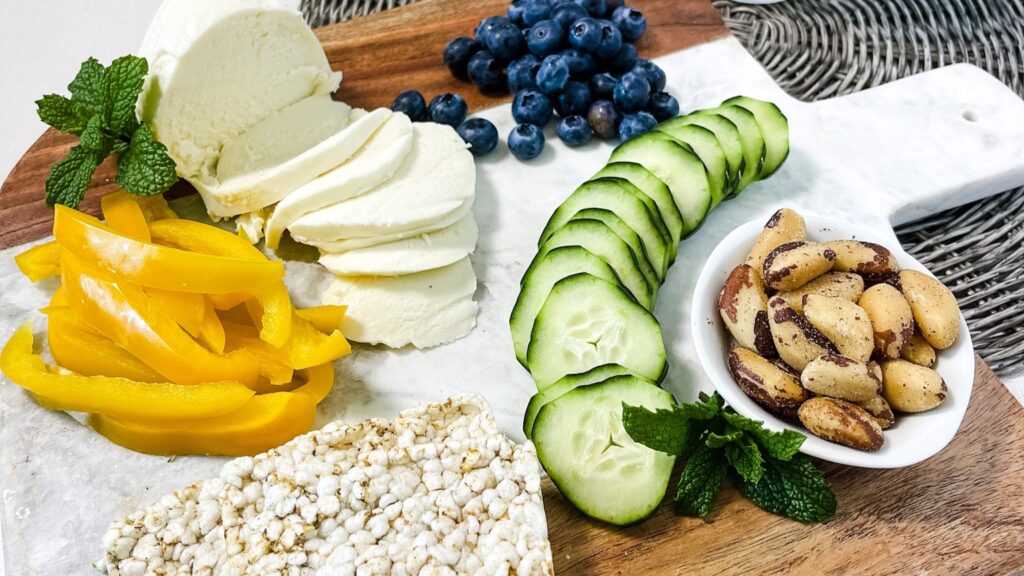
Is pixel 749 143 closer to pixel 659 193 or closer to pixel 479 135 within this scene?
pixel 659 193

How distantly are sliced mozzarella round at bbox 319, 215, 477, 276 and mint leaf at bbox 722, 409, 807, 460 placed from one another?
92cm

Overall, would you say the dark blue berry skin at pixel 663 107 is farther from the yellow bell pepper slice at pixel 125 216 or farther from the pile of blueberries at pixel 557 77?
the yellow bell pepper slice at pixel 125 216

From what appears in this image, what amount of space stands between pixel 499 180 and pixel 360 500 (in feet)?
4.52

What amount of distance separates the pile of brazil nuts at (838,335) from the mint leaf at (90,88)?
1.87 m

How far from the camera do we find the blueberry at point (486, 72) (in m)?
2.96

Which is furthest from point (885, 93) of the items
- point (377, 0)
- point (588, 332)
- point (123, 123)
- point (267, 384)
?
point (123, 123)

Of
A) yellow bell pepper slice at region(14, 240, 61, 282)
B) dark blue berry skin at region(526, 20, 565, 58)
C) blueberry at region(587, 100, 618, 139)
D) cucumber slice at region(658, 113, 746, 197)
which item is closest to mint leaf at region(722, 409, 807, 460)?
cucumber slice at region(658, 113, 746, 197)

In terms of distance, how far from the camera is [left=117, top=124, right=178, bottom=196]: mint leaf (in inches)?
92.1

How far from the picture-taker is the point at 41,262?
7.79 ft

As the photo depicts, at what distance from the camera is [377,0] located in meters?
3.47

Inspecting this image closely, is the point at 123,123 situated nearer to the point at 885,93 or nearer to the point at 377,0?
the point at 377,0

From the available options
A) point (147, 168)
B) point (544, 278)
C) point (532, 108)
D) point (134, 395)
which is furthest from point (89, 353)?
point (532, 108)

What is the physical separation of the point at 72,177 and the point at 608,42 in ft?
5.95

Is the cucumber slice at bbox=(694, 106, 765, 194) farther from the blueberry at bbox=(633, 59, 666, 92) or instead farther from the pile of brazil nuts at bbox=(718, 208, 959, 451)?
the pile of brazil nuts at bbox=(718, 208, 959, 451)
